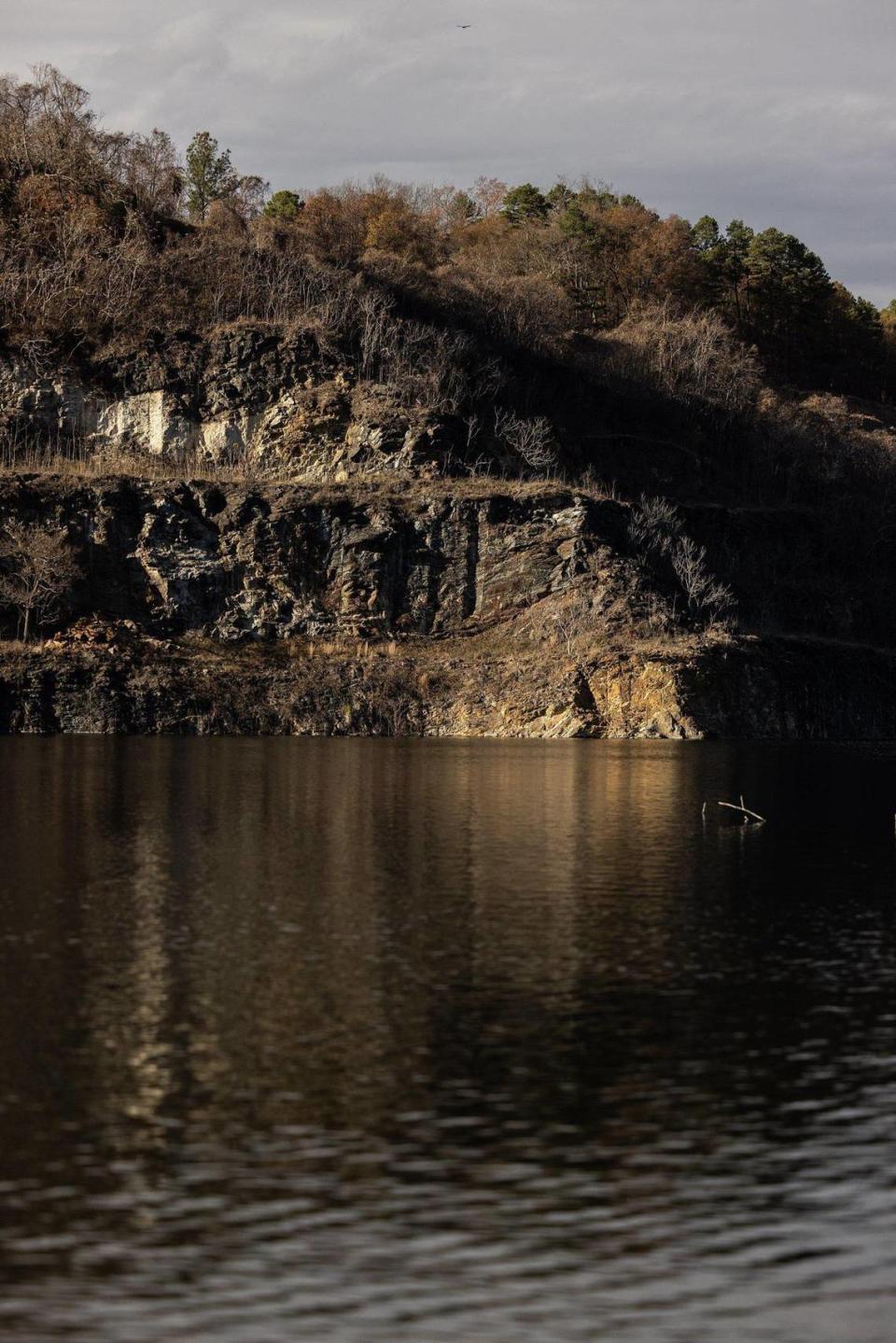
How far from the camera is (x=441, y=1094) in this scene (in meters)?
18.2

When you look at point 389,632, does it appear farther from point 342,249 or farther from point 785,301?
point 785,301

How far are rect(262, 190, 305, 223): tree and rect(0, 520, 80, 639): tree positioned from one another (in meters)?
Answer: 75.4

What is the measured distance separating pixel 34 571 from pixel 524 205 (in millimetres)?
114236

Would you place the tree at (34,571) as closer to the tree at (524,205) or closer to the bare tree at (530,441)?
the bare tree at (530,441)

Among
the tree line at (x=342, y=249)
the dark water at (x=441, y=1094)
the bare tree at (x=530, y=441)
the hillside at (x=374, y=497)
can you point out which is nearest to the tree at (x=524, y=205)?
the tree line at (x=342, y=249)

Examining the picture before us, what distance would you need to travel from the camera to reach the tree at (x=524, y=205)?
19350 centimetres

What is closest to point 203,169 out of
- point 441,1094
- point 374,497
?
point 374,497

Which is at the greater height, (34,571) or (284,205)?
(284,205)

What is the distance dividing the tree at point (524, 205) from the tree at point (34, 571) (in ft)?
357

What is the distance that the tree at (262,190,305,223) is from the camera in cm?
16686

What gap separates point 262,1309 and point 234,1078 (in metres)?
6.30

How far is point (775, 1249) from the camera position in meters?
13.9

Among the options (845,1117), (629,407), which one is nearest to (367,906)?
(845,1117)

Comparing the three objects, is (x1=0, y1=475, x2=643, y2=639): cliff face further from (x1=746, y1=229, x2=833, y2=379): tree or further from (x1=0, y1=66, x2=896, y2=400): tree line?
(x1=746, y1=229, x2=833, y2=379): tree
